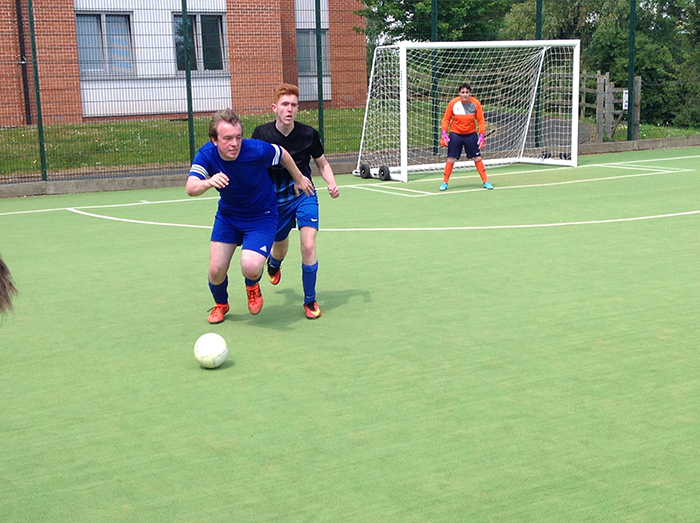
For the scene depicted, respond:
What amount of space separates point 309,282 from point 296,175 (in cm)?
83

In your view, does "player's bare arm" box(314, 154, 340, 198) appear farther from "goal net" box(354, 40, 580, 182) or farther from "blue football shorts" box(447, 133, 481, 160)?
"goal net" box(354, 40, 580, 182)

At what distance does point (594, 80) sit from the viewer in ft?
76.1

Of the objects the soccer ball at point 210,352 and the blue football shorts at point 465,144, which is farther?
the blue football shorts at point 465,144

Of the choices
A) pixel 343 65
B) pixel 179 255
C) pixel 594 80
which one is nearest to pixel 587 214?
pixel 179 255

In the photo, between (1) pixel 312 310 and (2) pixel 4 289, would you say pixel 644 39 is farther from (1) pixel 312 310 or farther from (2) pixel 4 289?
(2) pixel 4 289

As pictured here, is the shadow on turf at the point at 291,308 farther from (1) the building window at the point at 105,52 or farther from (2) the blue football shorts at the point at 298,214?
(1) the building window at the point at 105,52

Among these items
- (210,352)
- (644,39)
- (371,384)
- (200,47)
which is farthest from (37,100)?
(644,39)

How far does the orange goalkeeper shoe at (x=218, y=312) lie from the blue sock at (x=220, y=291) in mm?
30

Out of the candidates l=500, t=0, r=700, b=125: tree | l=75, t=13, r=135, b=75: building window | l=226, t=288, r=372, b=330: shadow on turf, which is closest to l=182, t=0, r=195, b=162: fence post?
l=75, t=13, r=135, b=75: building window

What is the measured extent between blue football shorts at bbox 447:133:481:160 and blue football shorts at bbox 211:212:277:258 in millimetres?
8692

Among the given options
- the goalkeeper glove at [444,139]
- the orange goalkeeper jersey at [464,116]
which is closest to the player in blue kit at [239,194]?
the goalkeeper glove at [444,139]

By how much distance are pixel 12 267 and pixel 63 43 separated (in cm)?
813

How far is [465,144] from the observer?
15.3 m

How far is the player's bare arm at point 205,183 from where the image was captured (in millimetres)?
6129
